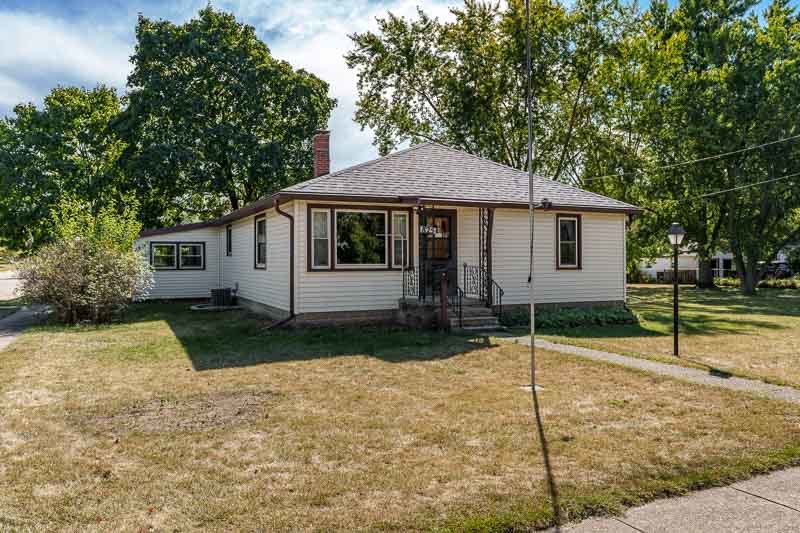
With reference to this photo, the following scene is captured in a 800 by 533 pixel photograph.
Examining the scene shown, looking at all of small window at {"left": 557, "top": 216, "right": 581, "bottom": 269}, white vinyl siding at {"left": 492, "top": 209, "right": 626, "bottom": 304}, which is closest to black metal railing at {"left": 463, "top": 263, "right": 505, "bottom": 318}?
white vinyl siding at {"left": 492, "top": 209, "right": 626, "bottom": 304}

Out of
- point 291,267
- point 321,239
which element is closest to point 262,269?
point 291,267

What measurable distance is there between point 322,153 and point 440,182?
13.1 ft

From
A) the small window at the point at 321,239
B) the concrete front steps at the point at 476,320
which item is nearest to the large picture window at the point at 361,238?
the small window at the point at 321,239

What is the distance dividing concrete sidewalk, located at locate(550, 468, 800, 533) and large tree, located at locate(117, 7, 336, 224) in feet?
78.2

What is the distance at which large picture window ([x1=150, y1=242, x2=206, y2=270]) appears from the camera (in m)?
19.9

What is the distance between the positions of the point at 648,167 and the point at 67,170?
26.6 meters

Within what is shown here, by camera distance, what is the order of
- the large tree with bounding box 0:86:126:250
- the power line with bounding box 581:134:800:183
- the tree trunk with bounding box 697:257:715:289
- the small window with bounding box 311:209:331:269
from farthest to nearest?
the tree trunk with bounding box 697:257:715:289 → the power line with bounding box 581:134:800:183 → the large tree with bounding box 0:86:126:250 → the small window with bounding box 311:209:331:269

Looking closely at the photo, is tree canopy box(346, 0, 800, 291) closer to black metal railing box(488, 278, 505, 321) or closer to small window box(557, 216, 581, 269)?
small window box(557, 216, 581, 269)

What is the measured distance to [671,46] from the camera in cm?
2659

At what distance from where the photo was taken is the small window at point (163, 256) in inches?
781

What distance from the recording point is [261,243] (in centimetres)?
1507

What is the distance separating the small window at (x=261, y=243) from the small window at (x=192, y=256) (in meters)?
5.96

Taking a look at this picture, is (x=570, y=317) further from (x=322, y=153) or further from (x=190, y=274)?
(x=190, y=274)

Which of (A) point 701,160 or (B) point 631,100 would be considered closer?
(A) point 701,160
